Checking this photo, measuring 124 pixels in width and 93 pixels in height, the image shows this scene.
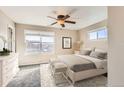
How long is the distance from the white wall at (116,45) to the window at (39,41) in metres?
4.76

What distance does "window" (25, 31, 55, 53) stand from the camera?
529 centimetres

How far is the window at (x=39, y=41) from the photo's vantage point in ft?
17.3

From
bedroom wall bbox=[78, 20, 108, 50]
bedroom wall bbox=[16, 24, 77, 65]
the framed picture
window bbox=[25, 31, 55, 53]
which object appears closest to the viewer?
bedroom wall bbox=[78, 20, 108, 50]

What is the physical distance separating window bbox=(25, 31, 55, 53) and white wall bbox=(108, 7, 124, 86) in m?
4.76

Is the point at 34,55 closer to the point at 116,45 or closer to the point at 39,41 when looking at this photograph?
the point at 39,41

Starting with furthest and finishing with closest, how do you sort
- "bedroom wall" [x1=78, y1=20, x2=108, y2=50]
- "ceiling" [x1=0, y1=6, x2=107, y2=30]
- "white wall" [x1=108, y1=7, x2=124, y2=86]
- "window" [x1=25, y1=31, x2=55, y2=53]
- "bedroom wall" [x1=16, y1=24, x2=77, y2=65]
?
"window" [x1=25, y1=31, x2=55, y2=53] → "bedroom wall" [x1=16, y1=24, x2=77, y2=65] → "bedroom wall" [x1=78, y1=20, x2=108, y2=50] → "ceiling" [x1=0, y1=6, x2=107, y2=30] → "white wall" [x1=108, y1=7, x2=124, y2=86]

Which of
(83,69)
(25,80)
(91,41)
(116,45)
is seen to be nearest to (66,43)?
(91,41)

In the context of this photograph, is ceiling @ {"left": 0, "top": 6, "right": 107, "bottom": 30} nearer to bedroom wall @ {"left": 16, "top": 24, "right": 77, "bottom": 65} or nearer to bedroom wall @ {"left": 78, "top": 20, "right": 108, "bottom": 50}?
bedroom wall @ {"left": 78, "top": 20, "right": 108, "bottom": 50}

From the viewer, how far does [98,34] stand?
4828 mm

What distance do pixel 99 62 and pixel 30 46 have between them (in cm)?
410

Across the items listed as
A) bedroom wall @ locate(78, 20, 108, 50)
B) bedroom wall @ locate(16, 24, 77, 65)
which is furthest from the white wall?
bedroom wall @ locate(16, 24, 77, 65)

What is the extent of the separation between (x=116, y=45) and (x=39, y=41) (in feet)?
16.2

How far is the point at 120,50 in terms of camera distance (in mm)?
1114
